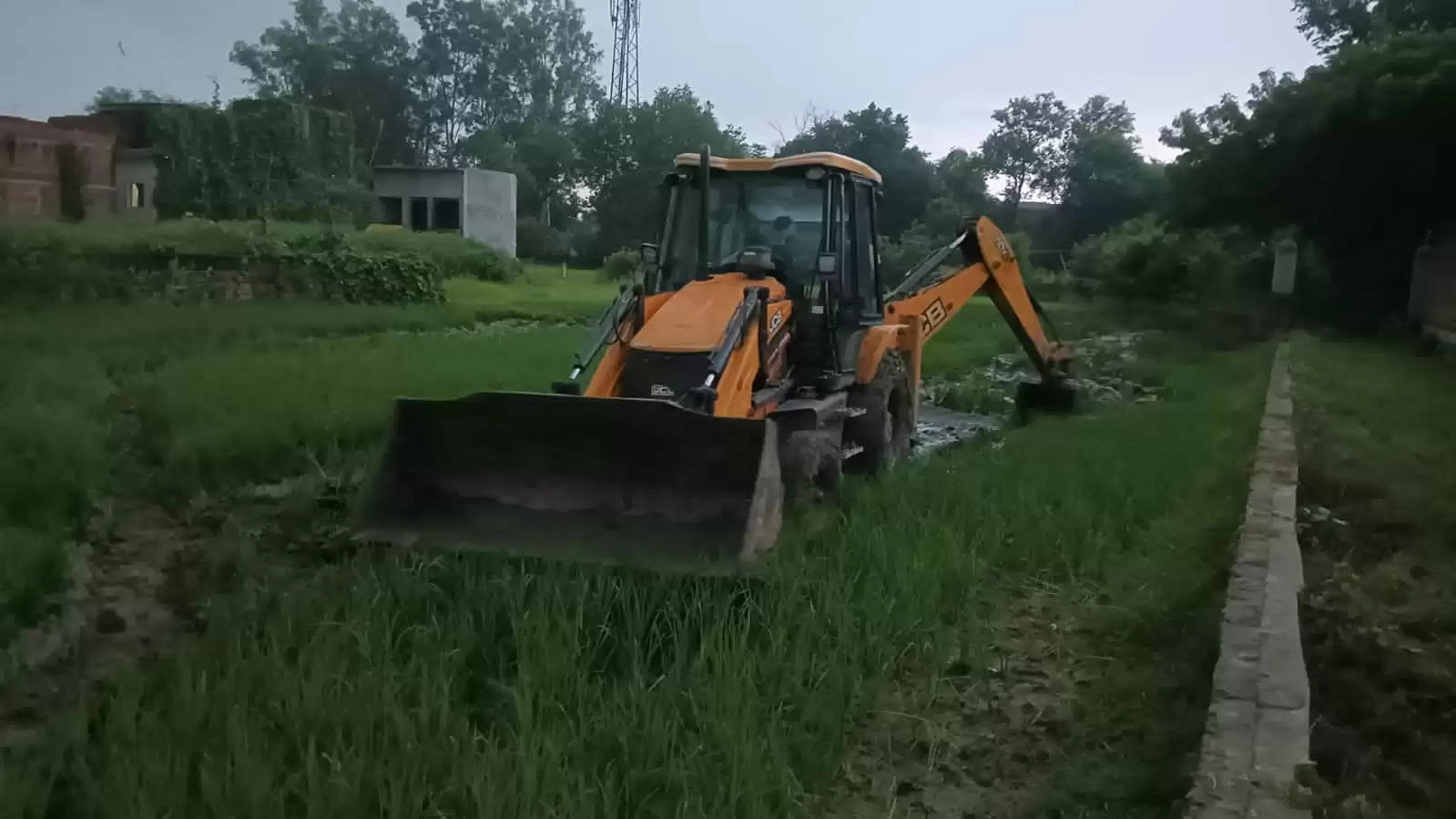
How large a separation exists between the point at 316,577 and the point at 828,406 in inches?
117

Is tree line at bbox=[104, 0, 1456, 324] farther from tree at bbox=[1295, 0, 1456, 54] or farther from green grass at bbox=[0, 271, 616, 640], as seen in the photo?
green grass at bbox=[0, 271, 616, 640]

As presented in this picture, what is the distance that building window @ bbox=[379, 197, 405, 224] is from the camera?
3862 centimetres

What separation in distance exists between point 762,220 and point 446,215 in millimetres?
32688

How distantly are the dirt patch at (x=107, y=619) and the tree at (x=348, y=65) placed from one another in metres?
53.5

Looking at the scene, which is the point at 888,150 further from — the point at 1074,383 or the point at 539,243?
the point at 1074,383

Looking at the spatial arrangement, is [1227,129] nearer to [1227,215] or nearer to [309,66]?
[1227,215]

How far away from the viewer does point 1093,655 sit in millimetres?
4785


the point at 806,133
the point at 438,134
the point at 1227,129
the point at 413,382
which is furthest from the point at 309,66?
the point at 413,382

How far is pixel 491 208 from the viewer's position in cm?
3909

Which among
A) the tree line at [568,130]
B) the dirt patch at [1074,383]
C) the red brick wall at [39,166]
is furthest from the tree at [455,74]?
the dirt patch at [1074,383]

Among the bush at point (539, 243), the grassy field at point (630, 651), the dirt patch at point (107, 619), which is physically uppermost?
the bush at point (539, 243)

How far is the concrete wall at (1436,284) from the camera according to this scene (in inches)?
731

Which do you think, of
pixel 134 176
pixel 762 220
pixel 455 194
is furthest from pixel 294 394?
pixel 455 194

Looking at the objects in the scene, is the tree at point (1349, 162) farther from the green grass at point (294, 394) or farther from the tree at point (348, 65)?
the tree at point (348, 65)
